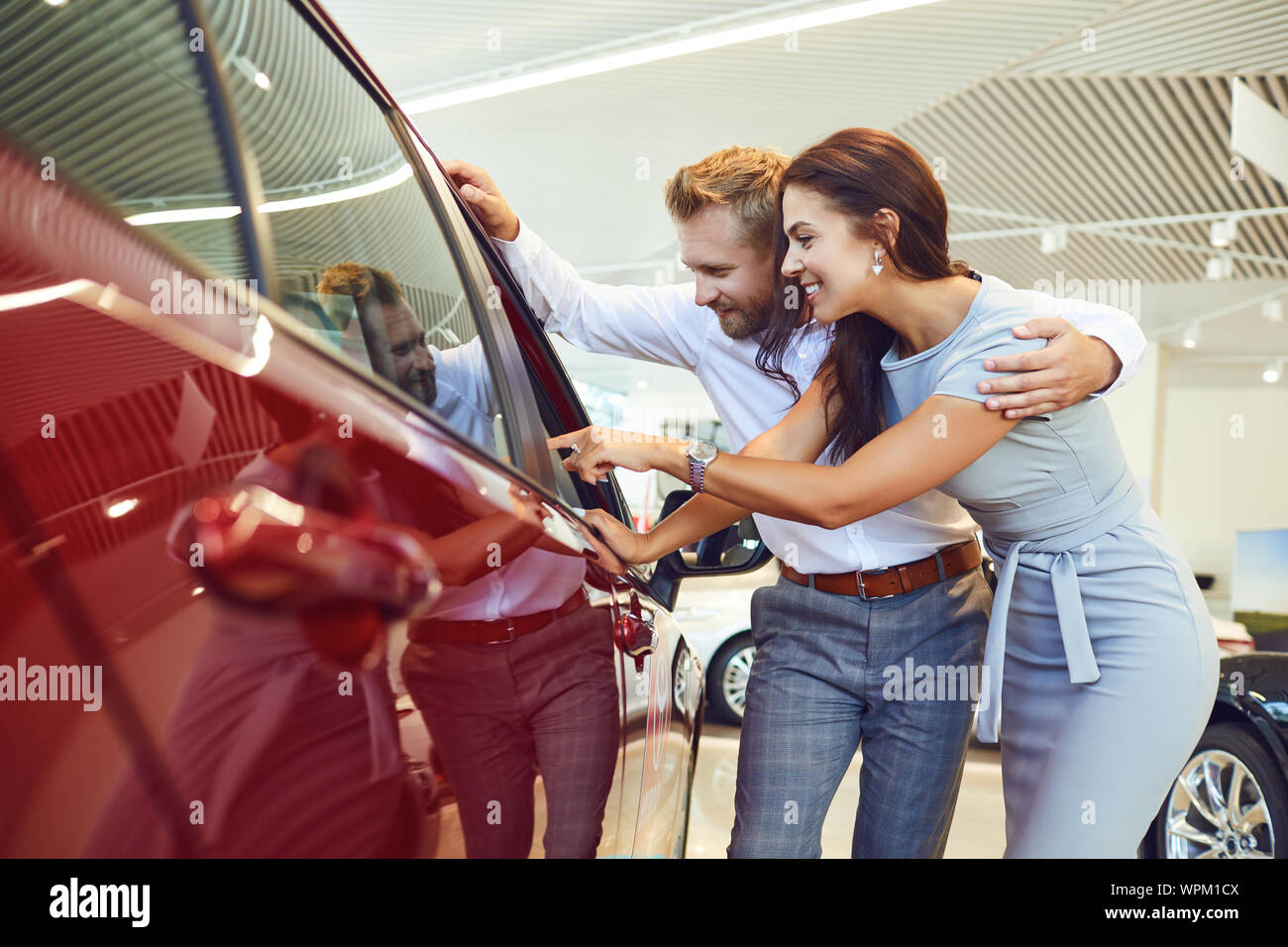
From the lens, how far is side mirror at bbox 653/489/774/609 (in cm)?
206

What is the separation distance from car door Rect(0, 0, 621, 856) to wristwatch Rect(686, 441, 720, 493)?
0.77m

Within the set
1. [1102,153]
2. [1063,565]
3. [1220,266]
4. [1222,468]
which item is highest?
[1102,153]

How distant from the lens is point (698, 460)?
143 cm

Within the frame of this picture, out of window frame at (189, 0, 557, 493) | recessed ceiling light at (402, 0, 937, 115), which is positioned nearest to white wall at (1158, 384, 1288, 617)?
recessed ceiling light at (402, 0, 937, 115)

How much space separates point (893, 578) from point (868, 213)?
60 centimetres

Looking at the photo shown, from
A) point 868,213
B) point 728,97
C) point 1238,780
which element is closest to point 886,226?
point 868,213

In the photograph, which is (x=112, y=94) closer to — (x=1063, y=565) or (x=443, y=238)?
(x=443, y=238)

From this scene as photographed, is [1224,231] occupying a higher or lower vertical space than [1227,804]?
higher

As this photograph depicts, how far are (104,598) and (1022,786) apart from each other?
1.53 meters

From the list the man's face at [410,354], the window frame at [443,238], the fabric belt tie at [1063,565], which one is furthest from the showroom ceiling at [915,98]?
the man's face at [410,354]

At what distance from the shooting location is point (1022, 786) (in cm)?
166

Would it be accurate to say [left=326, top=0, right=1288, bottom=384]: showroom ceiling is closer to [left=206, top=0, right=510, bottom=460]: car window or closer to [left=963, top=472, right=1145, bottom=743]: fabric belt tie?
[left=963, top=472, right=1145, bottom=743]: fabric belt tie

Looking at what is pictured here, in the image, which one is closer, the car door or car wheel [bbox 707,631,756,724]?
the car door
